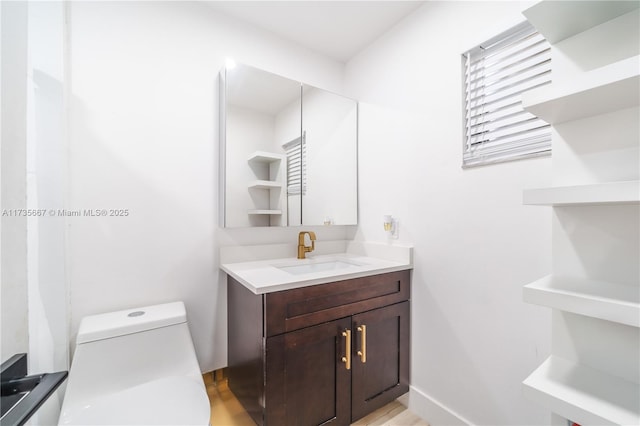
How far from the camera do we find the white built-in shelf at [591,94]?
0.60 metres

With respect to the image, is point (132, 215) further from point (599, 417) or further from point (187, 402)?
point (599, 417)

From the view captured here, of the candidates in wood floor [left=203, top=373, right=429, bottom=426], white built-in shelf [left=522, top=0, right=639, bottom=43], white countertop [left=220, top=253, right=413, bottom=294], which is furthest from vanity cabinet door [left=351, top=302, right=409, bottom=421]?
white built-in shelf [left=522, top=0, right=639, bottom=43]

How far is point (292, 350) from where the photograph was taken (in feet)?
4.17

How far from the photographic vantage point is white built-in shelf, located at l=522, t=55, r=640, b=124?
60 centimetres

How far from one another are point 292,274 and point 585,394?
3.92ft

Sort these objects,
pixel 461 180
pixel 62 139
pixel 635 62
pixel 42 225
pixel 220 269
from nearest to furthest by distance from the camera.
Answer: pixel 635 62 → pixel 42 225 → pixel 62 139 → pixel 461 180 → pixel 220 269

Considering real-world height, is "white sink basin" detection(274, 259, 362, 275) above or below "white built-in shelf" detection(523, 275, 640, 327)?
below

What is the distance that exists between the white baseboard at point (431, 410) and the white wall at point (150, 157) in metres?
1.18

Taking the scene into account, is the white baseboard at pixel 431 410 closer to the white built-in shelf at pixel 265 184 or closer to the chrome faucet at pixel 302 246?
the chrome faucet at pixel 302 246

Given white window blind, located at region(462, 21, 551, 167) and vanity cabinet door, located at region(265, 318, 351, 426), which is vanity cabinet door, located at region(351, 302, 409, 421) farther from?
white window blind, located at region(462, 21, 551, 167)

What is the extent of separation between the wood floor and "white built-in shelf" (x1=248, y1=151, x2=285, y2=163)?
1.37 meters

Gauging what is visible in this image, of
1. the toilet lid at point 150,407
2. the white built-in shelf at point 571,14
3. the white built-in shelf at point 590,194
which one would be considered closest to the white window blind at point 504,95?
the white built-in shelf at point 571,14

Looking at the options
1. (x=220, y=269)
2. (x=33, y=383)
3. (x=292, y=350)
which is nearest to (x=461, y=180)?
(x=292, y=350)

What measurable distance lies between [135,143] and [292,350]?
1351 millimetres
